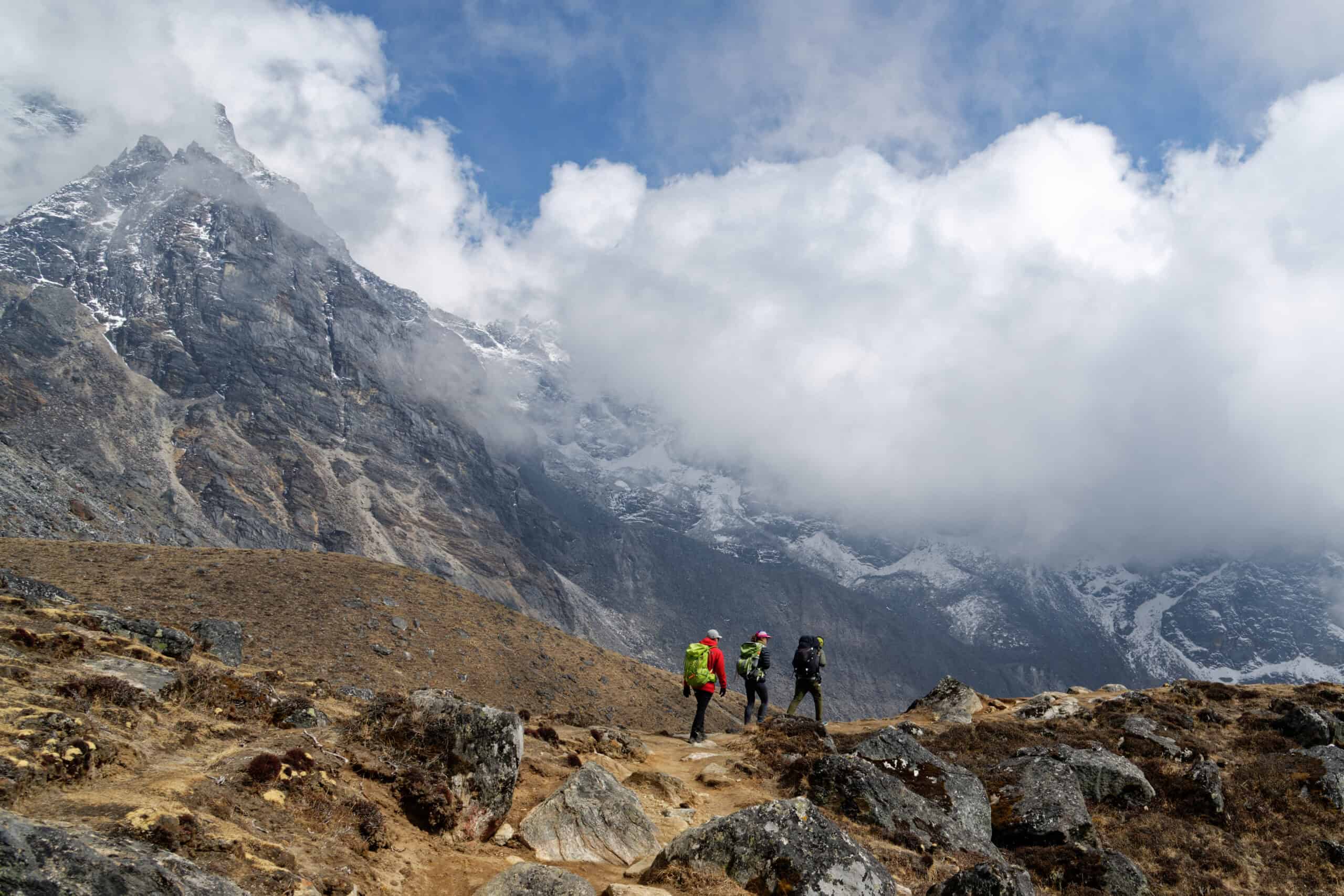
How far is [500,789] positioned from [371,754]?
7.96ft

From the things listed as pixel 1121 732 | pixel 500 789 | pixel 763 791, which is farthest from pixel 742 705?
pixel 500 789

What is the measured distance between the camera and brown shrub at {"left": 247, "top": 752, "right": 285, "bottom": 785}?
1093 centimetres

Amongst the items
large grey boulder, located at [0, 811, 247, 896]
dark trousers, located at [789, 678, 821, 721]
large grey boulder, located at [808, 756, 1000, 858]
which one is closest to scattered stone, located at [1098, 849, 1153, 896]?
large grey boulder, located at [808, 756, 1000, 858]

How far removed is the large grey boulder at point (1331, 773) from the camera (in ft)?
63.6

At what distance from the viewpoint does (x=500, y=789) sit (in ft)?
44.8

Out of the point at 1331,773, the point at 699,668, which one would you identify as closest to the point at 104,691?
A: the point at 699,668

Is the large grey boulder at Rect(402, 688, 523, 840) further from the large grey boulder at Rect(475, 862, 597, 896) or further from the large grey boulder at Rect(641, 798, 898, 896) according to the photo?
the large grey boulder at Rect(641, 798, 898, 896)

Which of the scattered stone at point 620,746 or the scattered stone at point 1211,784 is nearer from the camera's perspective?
the scattered stone at point 1211,784

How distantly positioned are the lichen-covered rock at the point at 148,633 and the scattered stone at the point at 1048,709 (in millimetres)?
28779

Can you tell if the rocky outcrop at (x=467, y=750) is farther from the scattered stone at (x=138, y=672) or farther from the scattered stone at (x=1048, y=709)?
the scattered stone at (x=1048, y=709)

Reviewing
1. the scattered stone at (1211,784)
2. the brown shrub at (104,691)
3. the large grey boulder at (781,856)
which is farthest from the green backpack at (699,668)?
the brown shrub at (104,691)

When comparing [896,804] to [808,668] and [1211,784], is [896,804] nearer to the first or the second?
[1211,784]

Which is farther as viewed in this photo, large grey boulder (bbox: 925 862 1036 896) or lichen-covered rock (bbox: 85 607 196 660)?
lichen-covered rock (bbox: 85 607 196 660)

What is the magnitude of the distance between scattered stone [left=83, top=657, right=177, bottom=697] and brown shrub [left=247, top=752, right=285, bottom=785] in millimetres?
3893
